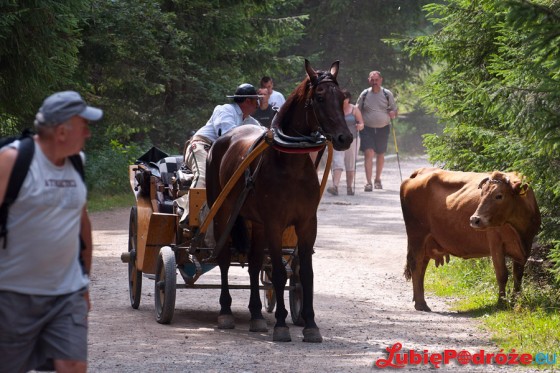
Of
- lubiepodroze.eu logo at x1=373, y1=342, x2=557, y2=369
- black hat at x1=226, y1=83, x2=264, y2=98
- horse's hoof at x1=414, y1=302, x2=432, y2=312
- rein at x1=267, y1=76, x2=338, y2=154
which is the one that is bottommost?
horse's hoof at x1=414, y1=302, x2=432, y2=312

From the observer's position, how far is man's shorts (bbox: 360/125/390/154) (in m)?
27.3

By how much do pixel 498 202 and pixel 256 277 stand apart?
2.53m

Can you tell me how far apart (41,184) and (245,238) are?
537 cm

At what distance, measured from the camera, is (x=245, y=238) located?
11.2 meters

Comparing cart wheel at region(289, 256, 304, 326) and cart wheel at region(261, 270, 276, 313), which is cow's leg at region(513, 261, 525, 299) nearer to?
cart wheel at region(289, 256, 304, 326)

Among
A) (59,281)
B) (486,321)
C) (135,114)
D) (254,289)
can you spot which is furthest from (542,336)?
(135,114)

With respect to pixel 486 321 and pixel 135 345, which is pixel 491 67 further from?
pixel 135 345

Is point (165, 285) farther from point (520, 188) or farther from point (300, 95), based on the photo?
point (520, 188)

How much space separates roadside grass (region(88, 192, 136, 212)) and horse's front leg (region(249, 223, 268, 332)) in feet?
37.9

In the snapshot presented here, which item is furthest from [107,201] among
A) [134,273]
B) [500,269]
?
[500,269]

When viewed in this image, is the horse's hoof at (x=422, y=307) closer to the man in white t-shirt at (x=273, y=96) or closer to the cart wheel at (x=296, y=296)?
the cart wheel at (x=296, y=296)

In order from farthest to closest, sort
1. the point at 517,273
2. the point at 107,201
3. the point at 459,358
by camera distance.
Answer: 1. the point at 107,201
2. the point at 517,273
3. the point at 459,358

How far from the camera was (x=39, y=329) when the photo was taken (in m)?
5.96

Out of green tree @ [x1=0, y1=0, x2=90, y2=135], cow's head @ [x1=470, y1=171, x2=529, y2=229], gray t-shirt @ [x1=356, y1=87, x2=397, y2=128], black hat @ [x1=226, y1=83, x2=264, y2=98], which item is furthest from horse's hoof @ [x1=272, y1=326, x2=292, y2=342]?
gray t-shirt @ [x1=356, y1=87, x2=397, y2=128]
